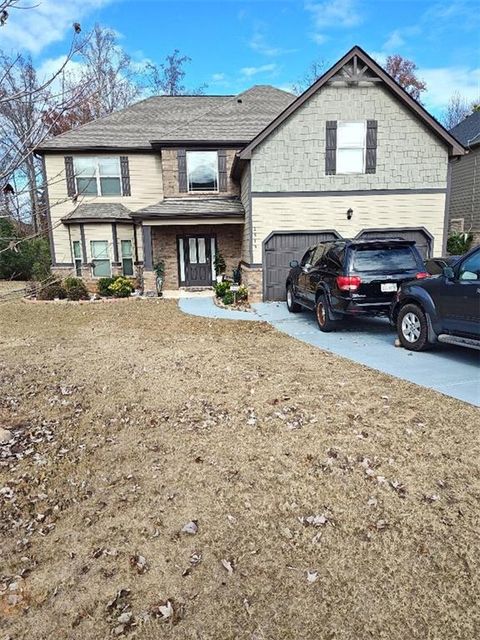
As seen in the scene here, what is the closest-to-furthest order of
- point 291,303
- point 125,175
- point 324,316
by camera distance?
point 324,316 < point 291,303 < point 125,175

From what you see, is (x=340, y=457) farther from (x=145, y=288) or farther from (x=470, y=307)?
(x=145, y=288)

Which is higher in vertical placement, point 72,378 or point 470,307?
point 470,307

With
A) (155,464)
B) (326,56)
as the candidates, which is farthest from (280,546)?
(326,56)

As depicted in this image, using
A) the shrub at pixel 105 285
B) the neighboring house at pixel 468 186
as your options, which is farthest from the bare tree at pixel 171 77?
the shrub at pixel 105 285

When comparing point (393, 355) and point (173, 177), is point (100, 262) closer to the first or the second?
point (173, 177)

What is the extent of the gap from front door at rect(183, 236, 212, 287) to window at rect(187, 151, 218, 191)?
6.81 ft

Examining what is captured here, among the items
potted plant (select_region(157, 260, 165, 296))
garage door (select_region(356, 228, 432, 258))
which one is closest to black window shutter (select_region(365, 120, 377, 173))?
garage door (select_region(356, 228, 432, 258))

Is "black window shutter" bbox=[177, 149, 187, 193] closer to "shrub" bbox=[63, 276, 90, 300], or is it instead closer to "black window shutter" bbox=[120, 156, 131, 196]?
"black window shutter" bbox=[120, 156, 131, 196]

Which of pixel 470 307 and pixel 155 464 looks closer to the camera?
pixel 155 464

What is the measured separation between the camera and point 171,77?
34281mm

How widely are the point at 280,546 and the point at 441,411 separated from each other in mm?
2910

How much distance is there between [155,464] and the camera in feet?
12.9

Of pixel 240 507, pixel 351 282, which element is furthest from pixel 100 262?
pixel 240 507

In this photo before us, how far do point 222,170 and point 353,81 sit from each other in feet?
19.4
